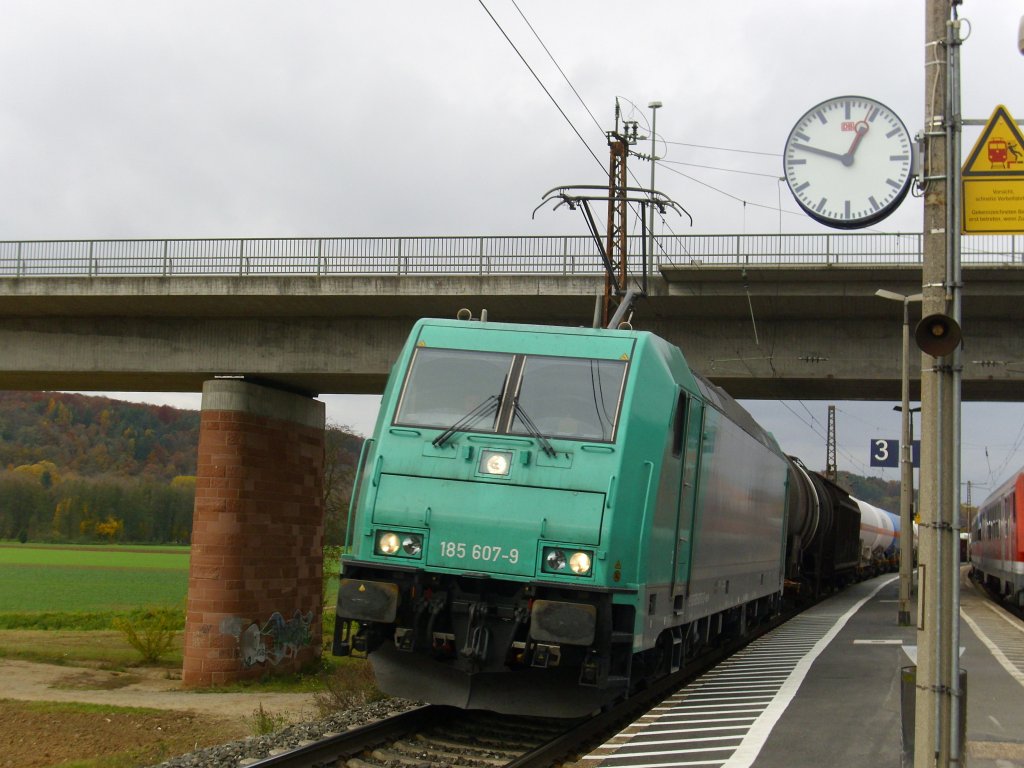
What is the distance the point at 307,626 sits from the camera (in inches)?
1048

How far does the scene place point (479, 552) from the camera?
360 inches

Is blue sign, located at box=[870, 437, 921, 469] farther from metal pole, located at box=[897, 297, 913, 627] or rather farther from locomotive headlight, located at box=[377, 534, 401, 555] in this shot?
locomotive headlight, located at box=[377, 534, 401, 555]

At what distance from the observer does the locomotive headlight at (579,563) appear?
8977 mm

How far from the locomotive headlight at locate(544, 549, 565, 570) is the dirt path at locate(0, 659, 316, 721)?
894cm

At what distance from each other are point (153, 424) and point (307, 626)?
91.7 meters

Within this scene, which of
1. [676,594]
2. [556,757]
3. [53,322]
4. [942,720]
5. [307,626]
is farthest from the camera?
[307,626]

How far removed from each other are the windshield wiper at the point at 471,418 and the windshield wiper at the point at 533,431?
0.65 feet

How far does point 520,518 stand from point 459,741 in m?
2.15

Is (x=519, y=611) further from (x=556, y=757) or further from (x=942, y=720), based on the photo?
(x=942, y=720)

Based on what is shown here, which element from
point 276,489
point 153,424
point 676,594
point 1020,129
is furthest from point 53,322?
point 153,424

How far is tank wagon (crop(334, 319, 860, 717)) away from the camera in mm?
9031

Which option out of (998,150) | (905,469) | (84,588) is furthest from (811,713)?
(84,588)

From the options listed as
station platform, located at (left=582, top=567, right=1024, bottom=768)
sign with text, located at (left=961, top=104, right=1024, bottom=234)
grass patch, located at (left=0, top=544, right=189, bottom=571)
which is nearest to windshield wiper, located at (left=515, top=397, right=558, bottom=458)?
station platform, located at (left=582, top=567, right=1024, bottom=768)

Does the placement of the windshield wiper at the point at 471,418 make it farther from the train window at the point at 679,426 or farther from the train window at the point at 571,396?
the train window at the point at 679,426
